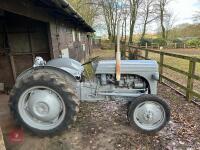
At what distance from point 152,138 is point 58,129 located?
59.0 inches

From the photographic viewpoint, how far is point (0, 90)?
6.55 meters

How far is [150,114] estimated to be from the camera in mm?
3746

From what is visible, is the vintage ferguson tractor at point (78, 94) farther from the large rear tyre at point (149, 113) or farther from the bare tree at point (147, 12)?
the bare tree at point (147, 12)

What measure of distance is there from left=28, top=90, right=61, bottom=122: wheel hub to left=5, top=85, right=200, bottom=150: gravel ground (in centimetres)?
36

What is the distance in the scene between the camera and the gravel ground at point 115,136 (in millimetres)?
3447

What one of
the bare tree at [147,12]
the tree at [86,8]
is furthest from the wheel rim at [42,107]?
the bare tree at [147,12]

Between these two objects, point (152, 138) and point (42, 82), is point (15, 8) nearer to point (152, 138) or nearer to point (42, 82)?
point (42, 82)

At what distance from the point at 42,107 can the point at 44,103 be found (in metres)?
0.08

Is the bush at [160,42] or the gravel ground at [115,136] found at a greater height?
the bush at [160,42]

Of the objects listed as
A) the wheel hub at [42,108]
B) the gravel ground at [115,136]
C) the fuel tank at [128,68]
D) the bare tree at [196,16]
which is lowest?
the gravel ground at [115,136]

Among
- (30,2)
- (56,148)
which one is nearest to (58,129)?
(56,148)

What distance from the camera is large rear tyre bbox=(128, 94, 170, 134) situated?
3.71 meters

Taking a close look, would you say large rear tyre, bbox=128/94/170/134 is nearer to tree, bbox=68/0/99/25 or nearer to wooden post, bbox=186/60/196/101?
wooden post, bbox=186/60/196/101

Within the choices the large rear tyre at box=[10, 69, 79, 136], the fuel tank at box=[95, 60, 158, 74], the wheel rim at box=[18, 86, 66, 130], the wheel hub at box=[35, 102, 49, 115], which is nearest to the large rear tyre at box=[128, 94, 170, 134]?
the fuel tank at box=[95, 60, 158, 74]
